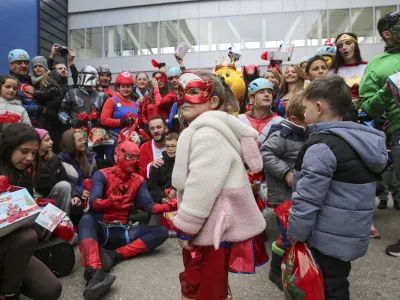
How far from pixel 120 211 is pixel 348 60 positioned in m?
3.16

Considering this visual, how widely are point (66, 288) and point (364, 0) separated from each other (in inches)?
709

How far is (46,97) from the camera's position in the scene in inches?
223

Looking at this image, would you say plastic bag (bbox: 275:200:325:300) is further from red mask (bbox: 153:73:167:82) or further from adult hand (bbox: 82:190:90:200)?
red mask (bbox: 153:73:167:82)

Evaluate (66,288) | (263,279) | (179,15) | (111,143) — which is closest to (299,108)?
(263,279)

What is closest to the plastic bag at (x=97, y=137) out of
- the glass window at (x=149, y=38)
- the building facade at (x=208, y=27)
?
the building facade at (x=208, y=27)

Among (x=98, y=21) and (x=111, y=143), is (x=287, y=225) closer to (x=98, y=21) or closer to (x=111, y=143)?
(x=111, y=143)

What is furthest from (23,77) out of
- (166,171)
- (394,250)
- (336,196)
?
(394,250)

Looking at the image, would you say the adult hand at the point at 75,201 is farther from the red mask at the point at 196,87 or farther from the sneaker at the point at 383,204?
the sneaker at the point at 383,204

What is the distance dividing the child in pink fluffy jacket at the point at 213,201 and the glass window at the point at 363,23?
16.9 meters

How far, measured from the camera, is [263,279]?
10.5 ft

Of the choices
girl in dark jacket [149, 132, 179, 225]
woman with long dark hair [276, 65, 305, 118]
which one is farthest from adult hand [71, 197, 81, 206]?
woman with long dark hair [276, 65, 305, 118]

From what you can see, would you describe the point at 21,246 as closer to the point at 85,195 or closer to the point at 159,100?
the point at 85,195

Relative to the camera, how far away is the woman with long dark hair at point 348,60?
4223 millimetres

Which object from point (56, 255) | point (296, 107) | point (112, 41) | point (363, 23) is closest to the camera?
point (296, 107)
